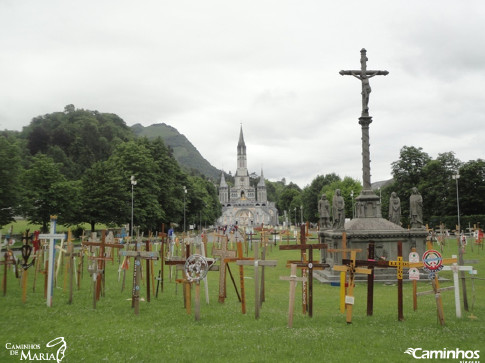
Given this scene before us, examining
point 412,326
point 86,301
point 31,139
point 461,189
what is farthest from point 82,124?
point 412,326

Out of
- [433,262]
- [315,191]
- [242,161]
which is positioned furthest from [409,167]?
[242,161]

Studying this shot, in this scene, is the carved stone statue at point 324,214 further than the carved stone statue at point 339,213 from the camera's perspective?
Yes

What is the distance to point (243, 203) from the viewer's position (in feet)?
569

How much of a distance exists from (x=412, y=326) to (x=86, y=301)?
358 inches

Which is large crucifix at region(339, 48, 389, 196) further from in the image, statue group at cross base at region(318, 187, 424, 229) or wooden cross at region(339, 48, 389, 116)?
statue group at cross base at region(318, 187, 424, 229)

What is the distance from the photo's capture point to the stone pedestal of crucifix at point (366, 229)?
62.2 feet

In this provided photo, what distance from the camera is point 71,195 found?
40.2 meters

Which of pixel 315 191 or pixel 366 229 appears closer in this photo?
pixel 366 229

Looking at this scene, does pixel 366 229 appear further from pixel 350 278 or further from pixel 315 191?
pixel 315 191

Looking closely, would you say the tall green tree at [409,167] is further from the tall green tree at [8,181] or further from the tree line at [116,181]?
the tall green tree at [8,181]

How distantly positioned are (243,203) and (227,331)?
165 m

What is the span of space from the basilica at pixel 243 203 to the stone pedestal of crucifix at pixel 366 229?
132 meters

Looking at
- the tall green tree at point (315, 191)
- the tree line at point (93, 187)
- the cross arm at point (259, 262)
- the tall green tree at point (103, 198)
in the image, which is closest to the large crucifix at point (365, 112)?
the cross arm at point (259, 262)

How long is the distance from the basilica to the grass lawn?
14121 cm
